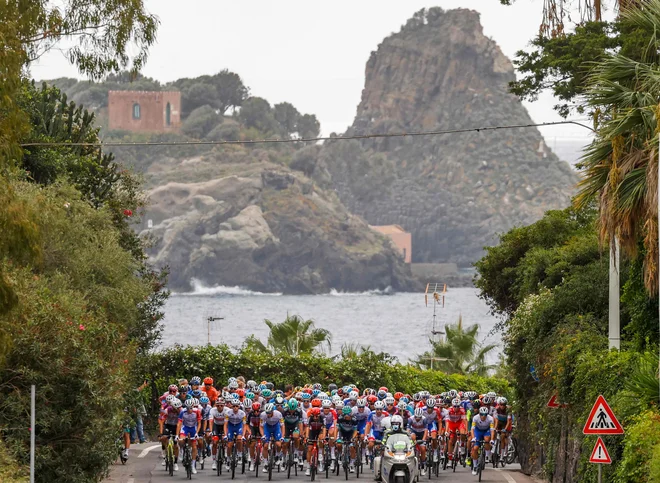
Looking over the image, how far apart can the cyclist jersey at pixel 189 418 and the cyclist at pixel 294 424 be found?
1982mm

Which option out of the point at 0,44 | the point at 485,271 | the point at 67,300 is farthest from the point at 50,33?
the point at 485,271

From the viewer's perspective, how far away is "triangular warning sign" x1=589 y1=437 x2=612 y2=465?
16469 millimetres

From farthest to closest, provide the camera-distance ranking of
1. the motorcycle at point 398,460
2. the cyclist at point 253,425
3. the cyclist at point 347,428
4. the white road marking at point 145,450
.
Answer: the white road marking at point 145,450 → the cyclist at point 347,428 → the cyclist at point 253,425 → the motorcycle at point 398,460

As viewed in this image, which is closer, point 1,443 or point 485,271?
point 1,443

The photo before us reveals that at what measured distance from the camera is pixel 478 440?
26.8 m

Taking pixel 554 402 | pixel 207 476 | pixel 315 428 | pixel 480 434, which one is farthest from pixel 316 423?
pixel 554 402

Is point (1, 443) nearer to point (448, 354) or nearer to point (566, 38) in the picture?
point (566, 38)

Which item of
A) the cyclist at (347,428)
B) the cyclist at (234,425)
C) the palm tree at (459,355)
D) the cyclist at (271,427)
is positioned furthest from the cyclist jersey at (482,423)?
the palm tree at (459,355)

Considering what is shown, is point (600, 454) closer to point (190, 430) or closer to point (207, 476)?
point (207, 476)

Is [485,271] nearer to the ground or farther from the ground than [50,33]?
nearer to the ground

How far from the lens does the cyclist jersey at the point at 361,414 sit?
26734 mm

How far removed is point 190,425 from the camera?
2561cm

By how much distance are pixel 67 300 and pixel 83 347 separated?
1660mm

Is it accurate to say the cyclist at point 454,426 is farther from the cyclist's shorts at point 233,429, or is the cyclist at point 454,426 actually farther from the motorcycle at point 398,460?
the cyclist's shorts at point 233,429
